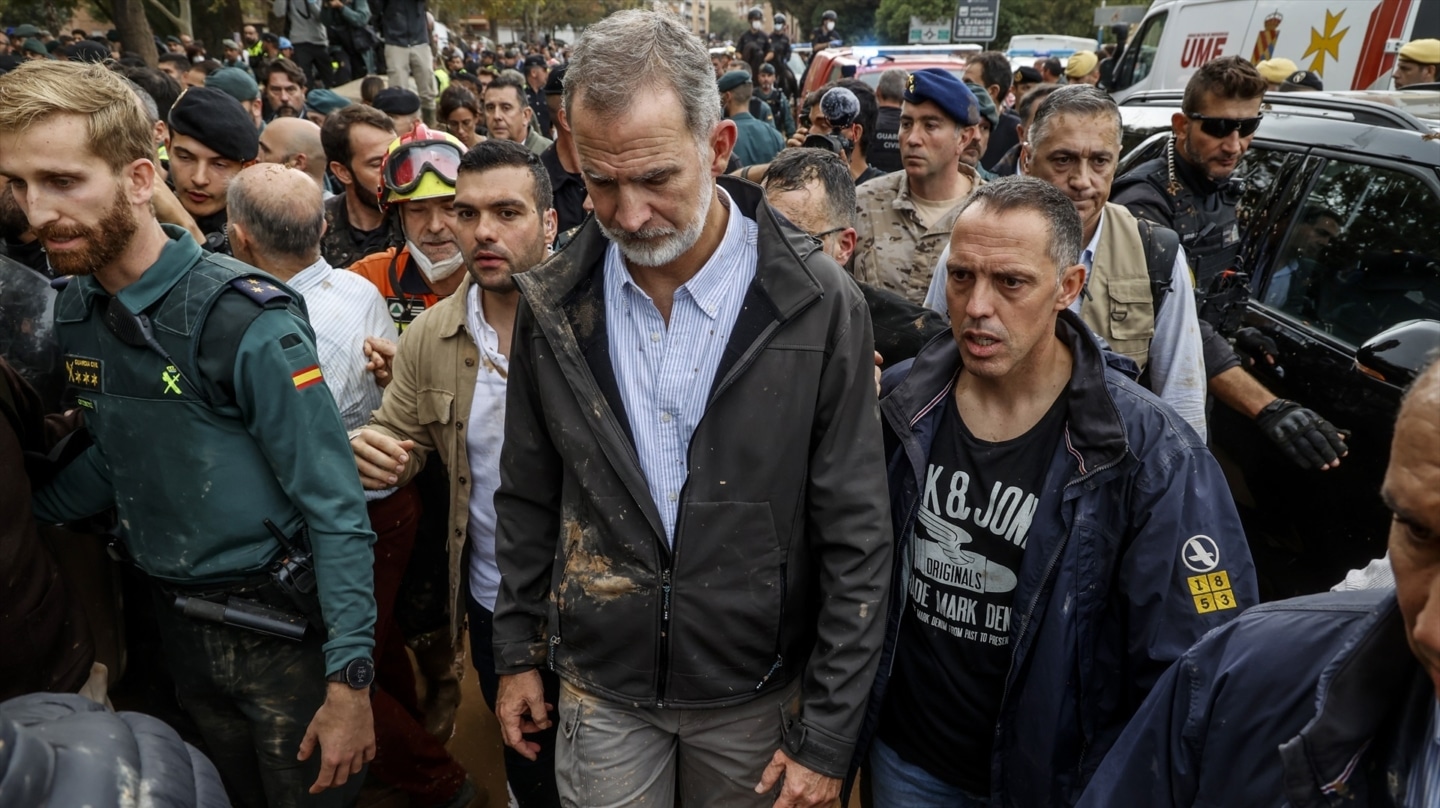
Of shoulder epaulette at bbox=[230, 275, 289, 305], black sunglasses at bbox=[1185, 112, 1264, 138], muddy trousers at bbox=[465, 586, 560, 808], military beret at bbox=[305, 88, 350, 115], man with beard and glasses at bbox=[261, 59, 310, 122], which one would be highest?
black sunglasses at bbox=[1185, 112, 1264, 138]

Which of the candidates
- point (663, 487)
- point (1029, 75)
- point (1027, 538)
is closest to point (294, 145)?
point (663, 487)

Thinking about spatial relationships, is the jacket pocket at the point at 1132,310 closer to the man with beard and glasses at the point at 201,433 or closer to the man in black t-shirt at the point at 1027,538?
the man in black t-shirt at the point at 1027,538

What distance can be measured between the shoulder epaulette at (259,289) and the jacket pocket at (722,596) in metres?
1.08

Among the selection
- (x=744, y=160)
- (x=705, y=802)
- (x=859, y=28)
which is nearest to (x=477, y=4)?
(x=859, y=28)

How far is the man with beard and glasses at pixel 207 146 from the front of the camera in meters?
4.07

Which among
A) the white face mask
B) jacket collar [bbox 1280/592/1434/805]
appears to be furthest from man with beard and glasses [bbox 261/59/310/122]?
jacket collar [bbox 1280/592/1434/805]

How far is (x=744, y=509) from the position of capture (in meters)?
2.01

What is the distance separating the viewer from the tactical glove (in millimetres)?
3043

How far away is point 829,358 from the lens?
2.03 m

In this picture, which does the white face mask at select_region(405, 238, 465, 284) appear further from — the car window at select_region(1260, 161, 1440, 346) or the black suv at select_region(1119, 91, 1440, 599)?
the car window at select_region(1260, 161, 1440, 346)

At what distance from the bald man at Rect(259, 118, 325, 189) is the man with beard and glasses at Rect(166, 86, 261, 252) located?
1185 millimetres

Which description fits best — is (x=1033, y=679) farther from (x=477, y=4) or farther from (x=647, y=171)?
(x=477, y=4)

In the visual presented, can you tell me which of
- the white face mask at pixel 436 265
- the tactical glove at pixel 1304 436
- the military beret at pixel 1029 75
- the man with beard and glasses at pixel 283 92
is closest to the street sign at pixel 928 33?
the military beret at pixel 1029 75

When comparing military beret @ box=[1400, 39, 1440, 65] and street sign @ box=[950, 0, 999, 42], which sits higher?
military beret @ box=[1400, 39, 1440, 65]
